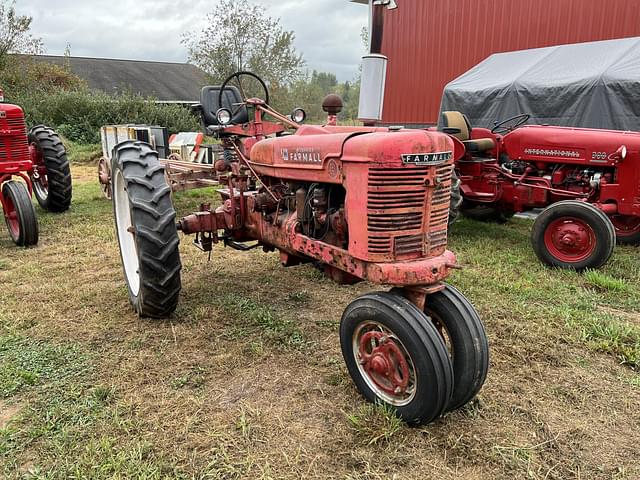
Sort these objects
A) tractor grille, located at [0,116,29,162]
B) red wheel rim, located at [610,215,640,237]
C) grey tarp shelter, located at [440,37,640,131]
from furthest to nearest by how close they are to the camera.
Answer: grey tarp shelter, located at [440,37,640,131]
tractor grille, located at [0,116,29,162]
red wheel rim, located at [610,215,640,237]

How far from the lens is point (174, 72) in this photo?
33156mm

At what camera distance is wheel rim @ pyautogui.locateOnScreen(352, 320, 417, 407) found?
2.28 m

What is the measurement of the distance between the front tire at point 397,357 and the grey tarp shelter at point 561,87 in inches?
253

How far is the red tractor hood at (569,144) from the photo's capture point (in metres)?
5.02

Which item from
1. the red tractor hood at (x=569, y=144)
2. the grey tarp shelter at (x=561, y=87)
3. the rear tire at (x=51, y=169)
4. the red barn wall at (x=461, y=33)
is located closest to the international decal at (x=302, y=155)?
the red tractor hood at (x=569, y=144)

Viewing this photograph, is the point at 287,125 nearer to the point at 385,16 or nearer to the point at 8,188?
the point at 8,188

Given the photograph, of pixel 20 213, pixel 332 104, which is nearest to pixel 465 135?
pixel 332 104

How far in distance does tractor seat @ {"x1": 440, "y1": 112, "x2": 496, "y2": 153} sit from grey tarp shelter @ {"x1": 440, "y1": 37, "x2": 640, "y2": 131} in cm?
234

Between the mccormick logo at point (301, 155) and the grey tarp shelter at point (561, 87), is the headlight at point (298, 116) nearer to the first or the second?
the mccormick logo at point (301, 155)

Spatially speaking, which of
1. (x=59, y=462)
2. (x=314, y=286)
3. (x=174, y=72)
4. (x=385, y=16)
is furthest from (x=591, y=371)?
(x=174, y=72)

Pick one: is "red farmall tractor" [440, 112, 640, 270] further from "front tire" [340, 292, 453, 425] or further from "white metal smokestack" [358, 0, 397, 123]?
"front tire" [340, 292, 453, 425]

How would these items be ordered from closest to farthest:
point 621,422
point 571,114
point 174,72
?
point 621,422 → point 571,114 → point 174,72


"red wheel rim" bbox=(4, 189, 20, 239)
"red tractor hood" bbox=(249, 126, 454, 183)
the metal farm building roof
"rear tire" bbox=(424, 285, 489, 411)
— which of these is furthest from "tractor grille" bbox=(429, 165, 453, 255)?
the metal farm building roof

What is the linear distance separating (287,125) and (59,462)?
3435 mm
